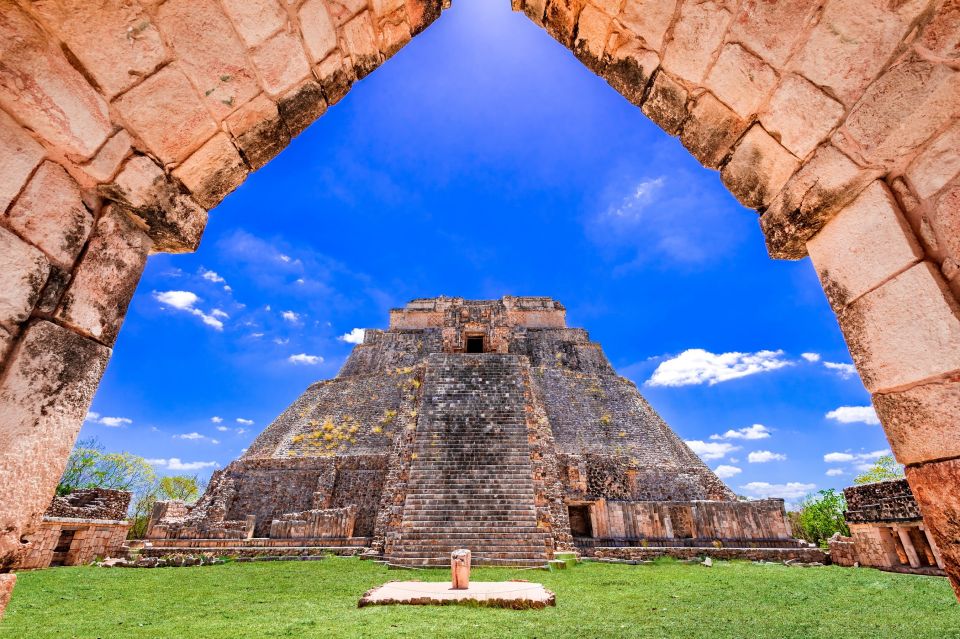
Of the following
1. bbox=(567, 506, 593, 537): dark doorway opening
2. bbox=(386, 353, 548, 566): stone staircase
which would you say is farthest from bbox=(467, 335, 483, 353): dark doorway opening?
bbox=(567, 506, 593, 537): dark doorway opening

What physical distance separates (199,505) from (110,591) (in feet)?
31.6

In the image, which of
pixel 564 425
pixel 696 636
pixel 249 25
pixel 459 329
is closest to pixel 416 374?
pixel 459 329

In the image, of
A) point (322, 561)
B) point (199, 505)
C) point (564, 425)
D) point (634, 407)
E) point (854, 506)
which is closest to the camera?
point (854, 506)

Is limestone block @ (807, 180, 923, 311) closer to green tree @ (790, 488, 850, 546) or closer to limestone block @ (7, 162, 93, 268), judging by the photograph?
limestone block @ (7, 162, 93, 268)

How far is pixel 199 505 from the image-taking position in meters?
15.2

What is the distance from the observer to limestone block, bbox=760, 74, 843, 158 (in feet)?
5.32

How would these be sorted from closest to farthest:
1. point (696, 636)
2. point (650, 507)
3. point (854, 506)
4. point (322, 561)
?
point (696, 636)
point (854, 506)
point (322, 561)
point (650, 507)

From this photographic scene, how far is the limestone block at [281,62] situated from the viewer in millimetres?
1802

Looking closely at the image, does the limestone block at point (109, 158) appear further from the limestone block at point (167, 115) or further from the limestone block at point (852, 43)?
the limestone block at point (852, 43)

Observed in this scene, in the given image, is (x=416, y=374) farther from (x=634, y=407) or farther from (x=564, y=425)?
(x=634, y=407)

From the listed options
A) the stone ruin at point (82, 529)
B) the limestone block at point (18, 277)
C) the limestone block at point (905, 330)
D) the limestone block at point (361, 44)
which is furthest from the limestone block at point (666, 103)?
the stone ruin at point (82, 529)

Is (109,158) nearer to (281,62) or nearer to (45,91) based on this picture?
(45,91)

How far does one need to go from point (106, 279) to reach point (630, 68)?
250 centimetres

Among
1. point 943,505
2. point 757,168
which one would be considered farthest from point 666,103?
point 943,505
